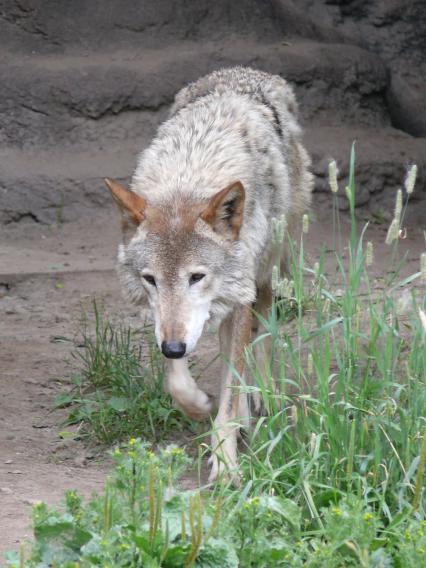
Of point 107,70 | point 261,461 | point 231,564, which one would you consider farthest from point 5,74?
point 231,564

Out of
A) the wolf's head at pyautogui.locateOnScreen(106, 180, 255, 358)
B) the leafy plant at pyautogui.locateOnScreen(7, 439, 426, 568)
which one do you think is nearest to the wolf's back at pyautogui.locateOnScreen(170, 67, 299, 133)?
the wolf's head at pyautogui.locateOnScreen(106, 180, 255, 358)

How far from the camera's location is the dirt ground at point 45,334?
182 inches

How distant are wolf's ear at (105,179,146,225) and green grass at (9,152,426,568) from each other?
0.94 metres

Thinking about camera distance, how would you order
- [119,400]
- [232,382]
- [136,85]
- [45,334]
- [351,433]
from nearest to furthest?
[351,433] < [232,382] < [119,400] < [45,334] < [136,85]

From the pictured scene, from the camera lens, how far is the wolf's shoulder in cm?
596

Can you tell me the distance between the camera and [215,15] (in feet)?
33.3

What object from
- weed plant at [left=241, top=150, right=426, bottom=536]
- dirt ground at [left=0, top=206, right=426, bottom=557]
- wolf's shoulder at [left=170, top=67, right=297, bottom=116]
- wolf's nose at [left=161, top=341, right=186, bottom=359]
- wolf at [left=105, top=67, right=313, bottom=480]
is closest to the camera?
weed plant at [left=241, top=150, right=426, bottom=536]

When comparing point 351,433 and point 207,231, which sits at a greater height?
point 207,231

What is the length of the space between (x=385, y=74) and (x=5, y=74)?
374 cm

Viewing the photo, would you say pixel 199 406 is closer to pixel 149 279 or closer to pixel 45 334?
pixel 149 279

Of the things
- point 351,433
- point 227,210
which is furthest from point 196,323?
point 351,433

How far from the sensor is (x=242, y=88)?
597 centimetres

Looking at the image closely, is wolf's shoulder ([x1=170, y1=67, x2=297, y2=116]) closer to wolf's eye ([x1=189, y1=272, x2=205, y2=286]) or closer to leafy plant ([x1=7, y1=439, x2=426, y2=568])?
wolf's eye ([x1=189, y1=272, x2=205, y2=286])

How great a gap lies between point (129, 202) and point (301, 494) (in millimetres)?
1638
